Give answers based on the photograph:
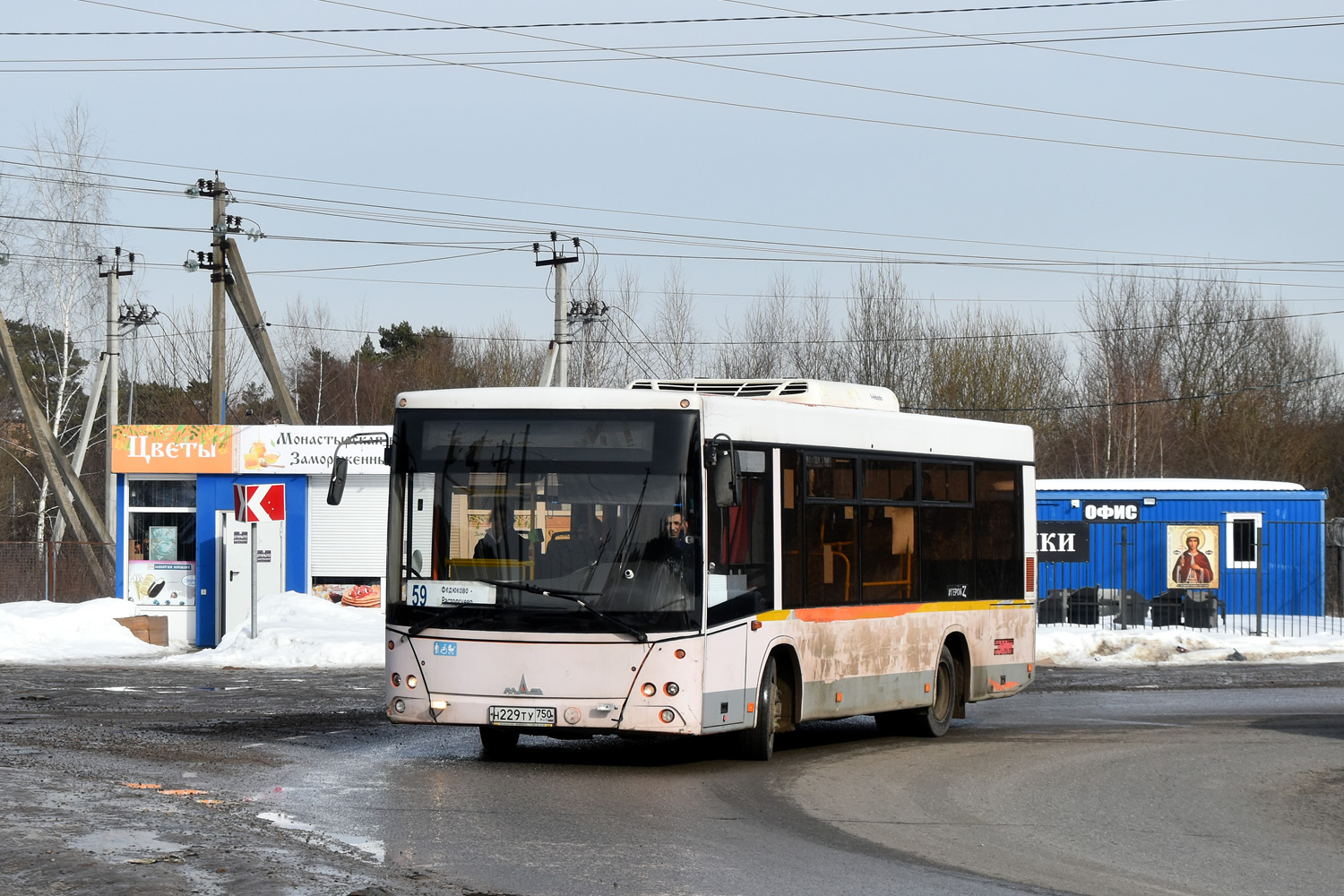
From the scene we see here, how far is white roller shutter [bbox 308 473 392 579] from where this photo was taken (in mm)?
29531

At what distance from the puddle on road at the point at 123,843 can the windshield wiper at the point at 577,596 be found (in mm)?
3561

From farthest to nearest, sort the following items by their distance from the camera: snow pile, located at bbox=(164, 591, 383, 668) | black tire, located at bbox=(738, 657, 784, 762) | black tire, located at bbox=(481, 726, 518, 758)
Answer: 1. snow pile, located at bbox=(164, 591, 383, 668)
2. black tire, located at bbox=(481, 726, 518, 758)
3. black tire, located at bbox=(738, 657, 784, 762)

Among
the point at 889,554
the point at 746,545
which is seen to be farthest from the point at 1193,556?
the point at 746,545

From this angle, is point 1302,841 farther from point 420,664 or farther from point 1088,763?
point 420,664

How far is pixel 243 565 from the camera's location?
28.8 metres

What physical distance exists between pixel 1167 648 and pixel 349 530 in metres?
14.3

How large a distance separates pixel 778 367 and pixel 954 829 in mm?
48736

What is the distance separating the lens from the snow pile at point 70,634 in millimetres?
→ 24250

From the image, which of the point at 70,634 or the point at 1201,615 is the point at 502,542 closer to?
the point at 70,634

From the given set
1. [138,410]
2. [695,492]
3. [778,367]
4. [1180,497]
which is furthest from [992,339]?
[695,492]

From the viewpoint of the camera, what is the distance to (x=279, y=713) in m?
15.7

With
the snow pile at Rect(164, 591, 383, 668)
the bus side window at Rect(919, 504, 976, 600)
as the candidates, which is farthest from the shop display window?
the bus side window at Rect(919, 504, 976, 600)

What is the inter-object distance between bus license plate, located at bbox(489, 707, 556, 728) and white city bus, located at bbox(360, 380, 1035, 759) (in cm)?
1

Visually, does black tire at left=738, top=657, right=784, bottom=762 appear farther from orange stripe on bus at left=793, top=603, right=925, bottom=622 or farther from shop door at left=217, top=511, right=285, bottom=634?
shop door at left=217, top=511, right=285, bottom=634
